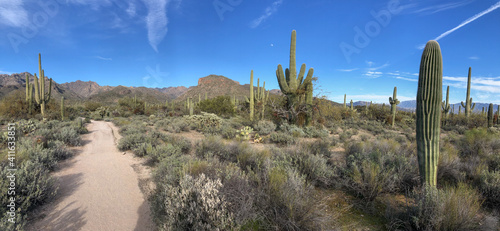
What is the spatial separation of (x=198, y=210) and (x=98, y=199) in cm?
302

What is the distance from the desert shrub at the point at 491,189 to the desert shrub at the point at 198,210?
486cm

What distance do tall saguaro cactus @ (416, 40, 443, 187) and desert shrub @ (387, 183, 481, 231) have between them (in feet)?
3.46

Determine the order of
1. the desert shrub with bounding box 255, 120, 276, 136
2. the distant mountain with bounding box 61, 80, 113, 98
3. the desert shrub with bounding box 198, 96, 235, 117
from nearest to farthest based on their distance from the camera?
the desert shrub with bounding box 255, 120, 276, 136, the desert shrub with bounding box 198, 96, 235, 117, the distant mountain with bounding box 61, 80, 113, 98

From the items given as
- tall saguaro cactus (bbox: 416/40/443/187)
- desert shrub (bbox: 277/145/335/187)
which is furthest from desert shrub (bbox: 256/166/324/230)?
tall saguaro cactus (bbox: 416/40/443/187)

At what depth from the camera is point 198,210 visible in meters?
2.74

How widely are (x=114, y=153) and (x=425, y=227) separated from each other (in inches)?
370

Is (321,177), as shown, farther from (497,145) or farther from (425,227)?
(497,145)

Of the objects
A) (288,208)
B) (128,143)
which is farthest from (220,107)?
(288,208)

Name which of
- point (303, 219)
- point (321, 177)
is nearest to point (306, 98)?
point (321, 177)

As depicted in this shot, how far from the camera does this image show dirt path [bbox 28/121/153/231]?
136 inches

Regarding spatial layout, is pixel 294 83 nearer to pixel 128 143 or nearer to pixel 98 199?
pixel 128 143

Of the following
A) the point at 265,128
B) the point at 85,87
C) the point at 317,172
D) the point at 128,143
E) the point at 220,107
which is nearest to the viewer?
the point at 317,172

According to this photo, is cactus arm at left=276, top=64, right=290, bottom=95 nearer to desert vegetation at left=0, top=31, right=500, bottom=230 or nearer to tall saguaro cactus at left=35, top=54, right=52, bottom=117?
desert vegetation at left=0, top=31, right=500, bottom=230

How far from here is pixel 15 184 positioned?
3.66 metres
